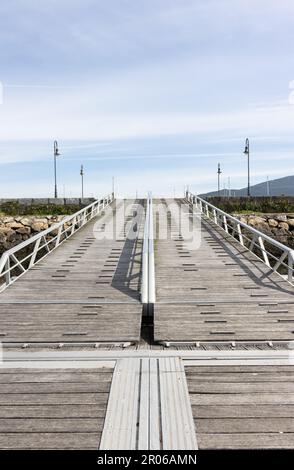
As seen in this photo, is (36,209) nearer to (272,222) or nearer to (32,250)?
(32,250)

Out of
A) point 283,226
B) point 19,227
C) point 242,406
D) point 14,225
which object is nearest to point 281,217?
point 283,226

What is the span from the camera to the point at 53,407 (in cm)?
445

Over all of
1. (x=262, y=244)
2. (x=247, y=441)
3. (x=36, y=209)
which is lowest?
(x=247, y=441)

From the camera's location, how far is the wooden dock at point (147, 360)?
13.1ft

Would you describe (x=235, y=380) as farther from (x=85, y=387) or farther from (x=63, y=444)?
(x=63, y=444)

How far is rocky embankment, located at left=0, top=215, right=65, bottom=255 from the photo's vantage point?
29578 mm

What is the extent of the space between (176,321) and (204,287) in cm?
243

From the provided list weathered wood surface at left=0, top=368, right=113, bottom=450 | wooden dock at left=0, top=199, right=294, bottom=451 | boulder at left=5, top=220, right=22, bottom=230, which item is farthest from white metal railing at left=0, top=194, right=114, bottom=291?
weathered wood surface at left=0, top=368, right=113, bottom=450

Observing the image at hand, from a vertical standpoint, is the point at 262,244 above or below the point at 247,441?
above

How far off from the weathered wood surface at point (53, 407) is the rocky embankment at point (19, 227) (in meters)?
25.4

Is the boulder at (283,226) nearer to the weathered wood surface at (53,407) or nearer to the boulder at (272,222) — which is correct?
the boulder at (272,222)

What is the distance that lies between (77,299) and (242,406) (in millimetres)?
5061

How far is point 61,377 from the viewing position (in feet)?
17.0

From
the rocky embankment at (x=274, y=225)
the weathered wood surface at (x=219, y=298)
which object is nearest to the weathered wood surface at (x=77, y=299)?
the weathered wood surface at (x=219, y=298)
